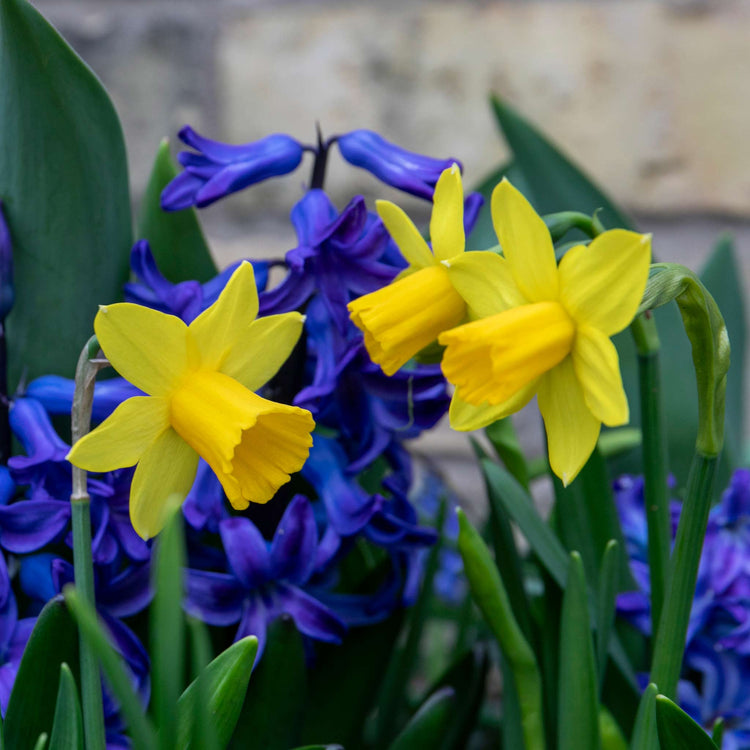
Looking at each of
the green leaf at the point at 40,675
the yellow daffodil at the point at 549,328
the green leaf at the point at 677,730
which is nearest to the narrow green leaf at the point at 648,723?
the green leaf at the point at 677,730

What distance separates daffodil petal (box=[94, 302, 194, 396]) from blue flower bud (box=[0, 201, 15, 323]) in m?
0.13

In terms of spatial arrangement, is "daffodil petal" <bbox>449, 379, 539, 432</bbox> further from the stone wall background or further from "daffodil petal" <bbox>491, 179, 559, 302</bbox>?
the stone wall background

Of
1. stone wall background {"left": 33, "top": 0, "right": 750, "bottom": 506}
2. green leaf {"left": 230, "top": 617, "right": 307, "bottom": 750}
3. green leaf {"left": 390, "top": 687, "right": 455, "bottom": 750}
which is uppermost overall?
stone wall background {"left": 33, "top": 0, "right": 750, "bottom": 506}

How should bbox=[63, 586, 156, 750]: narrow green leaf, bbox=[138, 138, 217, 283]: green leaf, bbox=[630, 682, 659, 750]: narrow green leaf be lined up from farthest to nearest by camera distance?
bbox=[138, 138, 217, 283]: green leaf < bbox=[630, 682, 659, 750]: narrow green leaf < bbox=[63, 586, 156, 750]: narrow green leaf

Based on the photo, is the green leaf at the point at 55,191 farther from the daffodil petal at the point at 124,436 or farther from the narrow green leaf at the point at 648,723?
the narrow green leaf at the point at 648,723

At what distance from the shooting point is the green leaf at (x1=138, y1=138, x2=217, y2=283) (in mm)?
471

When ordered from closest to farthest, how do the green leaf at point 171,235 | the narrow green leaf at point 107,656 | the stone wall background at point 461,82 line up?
the narrow green leaf at point 107,656, the green leaf at point 171,235, the stone wall background at point 461,82

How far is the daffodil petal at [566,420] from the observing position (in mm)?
268

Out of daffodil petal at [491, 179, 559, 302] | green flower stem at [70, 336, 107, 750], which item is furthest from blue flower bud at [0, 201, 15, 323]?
daffodil petal at [491, 179, 559, 302]

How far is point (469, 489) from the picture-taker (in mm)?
1160

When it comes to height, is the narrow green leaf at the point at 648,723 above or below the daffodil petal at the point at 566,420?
below

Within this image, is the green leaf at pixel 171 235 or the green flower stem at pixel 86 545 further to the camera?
the green leaf at pixel 171 235

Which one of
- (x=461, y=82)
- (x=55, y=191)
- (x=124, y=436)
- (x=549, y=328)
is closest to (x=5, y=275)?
(x=55, y=191)

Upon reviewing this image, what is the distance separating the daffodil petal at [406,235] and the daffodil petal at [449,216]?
0.04ft
